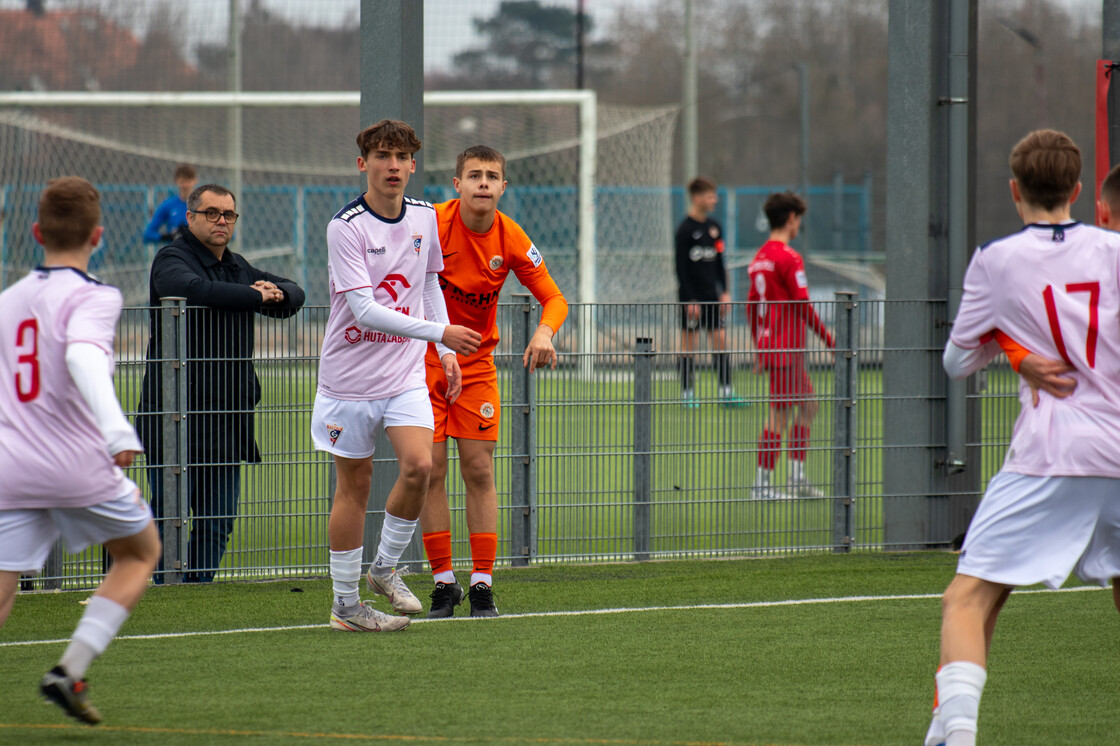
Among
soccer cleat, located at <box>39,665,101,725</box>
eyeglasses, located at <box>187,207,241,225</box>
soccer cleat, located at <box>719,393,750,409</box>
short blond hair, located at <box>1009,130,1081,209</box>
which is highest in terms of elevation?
eyeglasses, located at <box>187,207,241,225</box>

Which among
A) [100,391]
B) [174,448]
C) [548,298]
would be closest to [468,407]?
[548,298]

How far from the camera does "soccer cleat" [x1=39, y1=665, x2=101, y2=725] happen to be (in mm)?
4207

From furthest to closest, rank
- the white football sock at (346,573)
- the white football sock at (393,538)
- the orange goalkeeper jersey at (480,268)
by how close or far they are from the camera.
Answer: the orange goalkeeper jersey at (480,268)
the white football sock at (393,538)
the white football sock at (346,573)

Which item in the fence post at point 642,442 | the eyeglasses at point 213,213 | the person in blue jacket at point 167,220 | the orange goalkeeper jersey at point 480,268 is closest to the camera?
the orange goalkeeper jersey at point 480,268

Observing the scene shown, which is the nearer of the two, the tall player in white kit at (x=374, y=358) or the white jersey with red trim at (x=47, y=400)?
the white jersey with red trim at (x=47, y=400)

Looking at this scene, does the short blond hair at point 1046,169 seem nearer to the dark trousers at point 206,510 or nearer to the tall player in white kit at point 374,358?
the tall player in white kit at point 374,358

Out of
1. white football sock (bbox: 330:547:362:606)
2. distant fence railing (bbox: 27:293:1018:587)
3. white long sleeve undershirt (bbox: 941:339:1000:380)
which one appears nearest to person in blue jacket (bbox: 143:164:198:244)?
distant fence railing (bbox: 27:293:1018:587)

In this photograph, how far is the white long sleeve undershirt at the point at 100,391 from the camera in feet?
13.2

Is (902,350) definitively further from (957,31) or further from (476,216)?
(476,216)

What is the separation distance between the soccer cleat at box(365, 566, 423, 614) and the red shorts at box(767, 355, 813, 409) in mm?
A: 3055

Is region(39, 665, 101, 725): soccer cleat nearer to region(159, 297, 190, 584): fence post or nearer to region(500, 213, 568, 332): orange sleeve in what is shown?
region(500, 213, 568, 332): orange sleeve

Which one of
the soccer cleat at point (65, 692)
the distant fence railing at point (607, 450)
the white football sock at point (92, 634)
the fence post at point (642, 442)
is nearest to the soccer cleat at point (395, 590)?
the distant fence railing at point (607, 450)

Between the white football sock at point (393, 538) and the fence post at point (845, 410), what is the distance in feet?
10.8

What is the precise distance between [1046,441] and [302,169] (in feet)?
69.7
